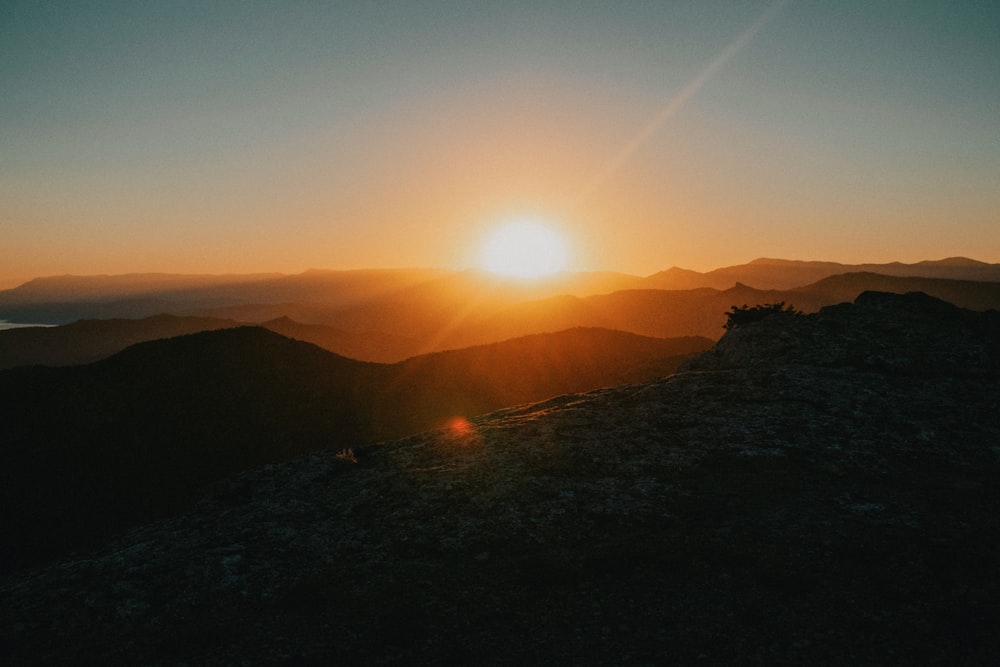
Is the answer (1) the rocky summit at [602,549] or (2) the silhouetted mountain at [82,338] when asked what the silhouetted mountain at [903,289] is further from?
(2) the silhouetted mountain at [82,338]

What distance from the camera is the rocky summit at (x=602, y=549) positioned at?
750 cm

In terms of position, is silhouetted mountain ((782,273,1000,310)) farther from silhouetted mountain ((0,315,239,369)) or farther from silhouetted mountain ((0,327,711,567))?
silhouetted mountain ((0,315,239,369))

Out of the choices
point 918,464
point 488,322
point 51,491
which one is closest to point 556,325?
point 488,322

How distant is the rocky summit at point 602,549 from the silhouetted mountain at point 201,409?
22.4 meters

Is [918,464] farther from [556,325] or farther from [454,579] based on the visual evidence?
[556,325]

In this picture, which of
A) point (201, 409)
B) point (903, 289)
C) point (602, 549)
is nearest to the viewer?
point (602, 549)

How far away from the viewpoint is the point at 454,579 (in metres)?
9.19

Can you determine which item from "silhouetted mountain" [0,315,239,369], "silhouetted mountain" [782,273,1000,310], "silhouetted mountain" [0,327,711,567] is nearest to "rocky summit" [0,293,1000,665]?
"silhouetted mountain" [0,327,711,567]

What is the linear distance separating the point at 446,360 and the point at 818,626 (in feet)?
171

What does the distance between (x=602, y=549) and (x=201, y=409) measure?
41800 mm

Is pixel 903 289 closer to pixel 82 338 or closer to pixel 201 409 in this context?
pixel 201 409

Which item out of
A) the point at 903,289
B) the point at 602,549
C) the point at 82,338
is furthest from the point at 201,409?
the point at 903,289

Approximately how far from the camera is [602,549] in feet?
31.8

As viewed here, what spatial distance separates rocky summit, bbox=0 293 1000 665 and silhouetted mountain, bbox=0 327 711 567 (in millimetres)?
22369
